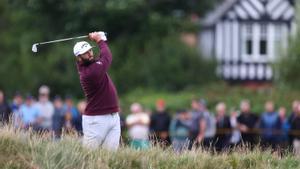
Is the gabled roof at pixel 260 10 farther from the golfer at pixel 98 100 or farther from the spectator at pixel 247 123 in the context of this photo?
the golfer at pixel 98 100

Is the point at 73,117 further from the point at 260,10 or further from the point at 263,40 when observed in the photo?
the point at 263,40

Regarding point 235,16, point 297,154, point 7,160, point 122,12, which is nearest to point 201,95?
point 122,12

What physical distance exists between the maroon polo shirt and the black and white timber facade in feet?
105

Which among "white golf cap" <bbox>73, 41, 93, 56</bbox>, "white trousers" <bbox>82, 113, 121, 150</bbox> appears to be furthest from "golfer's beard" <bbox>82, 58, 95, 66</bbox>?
"white trousers" <bbox>82, 113, 121, 150</bbox>

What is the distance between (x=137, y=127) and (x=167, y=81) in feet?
59.4

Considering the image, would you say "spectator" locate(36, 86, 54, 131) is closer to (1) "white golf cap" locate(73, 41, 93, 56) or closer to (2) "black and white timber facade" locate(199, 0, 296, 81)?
(1) "white golf cap" locate(73, 41, 93, 56)

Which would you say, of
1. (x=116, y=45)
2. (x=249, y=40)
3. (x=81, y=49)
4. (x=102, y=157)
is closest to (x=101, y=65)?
(x=81, y=49)

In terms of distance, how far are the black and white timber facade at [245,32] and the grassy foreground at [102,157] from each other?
32.5m

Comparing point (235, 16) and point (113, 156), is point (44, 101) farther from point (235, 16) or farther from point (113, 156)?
point (235, 16)

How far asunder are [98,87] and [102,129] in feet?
1.80

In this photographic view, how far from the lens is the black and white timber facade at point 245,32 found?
151 ft

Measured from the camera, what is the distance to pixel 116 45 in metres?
41.0

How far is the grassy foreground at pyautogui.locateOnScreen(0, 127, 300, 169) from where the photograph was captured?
1180 cm

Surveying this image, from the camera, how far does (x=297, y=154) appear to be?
44.7 ft
